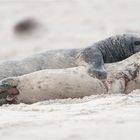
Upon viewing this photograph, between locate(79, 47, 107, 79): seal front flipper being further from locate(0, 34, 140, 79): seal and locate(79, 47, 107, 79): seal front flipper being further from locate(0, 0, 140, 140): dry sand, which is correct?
locate(0, 0, 140, 140): dry sand

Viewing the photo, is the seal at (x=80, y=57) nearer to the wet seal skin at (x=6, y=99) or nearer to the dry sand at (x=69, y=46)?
the wet seal skin at (x=6, y=99)

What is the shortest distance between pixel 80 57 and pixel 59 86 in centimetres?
97

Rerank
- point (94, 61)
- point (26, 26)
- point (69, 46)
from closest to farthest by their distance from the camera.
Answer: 1. point (94, 61)
2. point (69, 46)
3. point (26, 26)

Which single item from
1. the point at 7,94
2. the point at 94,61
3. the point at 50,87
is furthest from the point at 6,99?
the point at 94,61

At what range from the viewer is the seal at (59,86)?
610 cm

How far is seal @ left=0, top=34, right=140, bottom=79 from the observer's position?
22.7 ft

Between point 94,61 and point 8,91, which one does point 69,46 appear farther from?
point 8,91

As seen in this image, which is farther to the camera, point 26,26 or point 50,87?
point 26,26

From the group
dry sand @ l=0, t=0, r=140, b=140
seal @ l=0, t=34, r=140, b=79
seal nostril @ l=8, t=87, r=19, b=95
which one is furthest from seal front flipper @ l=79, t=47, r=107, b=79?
seal nostril @ l=8, t=87, r=19, b=95

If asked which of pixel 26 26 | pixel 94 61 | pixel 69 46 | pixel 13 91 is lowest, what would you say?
pixel 69 46

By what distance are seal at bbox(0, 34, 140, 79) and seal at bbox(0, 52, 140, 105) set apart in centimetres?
37

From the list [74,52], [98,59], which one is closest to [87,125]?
[98,59]

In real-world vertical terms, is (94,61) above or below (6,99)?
above

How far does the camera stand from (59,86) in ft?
20.0
